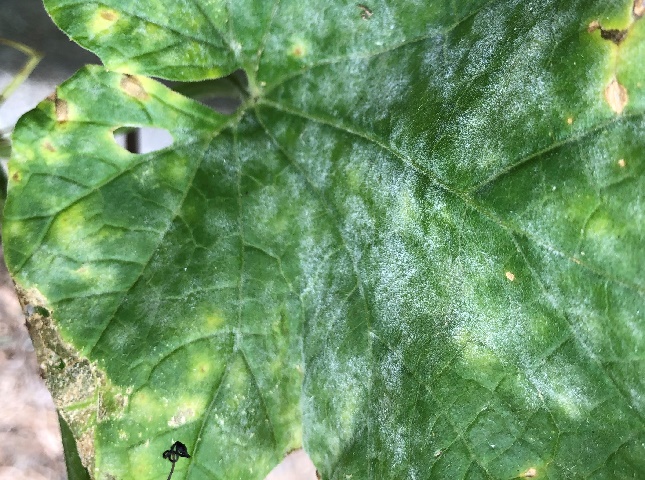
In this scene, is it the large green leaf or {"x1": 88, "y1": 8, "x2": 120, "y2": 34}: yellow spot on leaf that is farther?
{"x1": 88, "y1": 8, "x2": 120, "y2": 34}: yellow spot on leaf

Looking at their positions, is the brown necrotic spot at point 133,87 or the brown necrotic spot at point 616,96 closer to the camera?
the brown necrotic spot at point 616,96

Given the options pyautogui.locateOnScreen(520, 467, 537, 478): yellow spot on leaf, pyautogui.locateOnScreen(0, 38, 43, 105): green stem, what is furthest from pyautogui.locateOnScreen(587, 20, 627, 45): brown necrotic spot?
pyautogui.locateOnScreen(0, 38, 43, 105): green stem

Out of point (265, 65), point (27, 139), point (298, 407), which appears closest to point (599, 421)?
point (298, 407)

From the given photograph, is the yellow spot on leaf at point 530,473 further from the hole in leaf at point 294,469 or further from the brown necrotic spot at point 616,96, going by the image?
the hole in leaf at point 294,469

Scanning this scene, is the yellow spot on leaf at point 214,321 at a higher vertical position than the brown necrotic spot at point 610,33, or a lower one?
higher

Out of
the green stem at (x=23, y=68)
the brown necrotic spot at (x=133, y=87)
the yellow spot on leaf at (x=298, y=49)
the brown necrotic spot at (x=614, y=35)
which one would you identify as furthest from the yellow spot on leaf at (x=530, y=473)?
the green stem at (x=23, y=68)

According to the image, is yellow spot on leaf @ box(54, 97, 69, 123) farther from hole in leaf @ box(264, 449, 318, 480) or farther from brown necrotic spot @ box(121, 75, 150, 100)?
hole in leaf @ box(264, 449, 318, 480)
